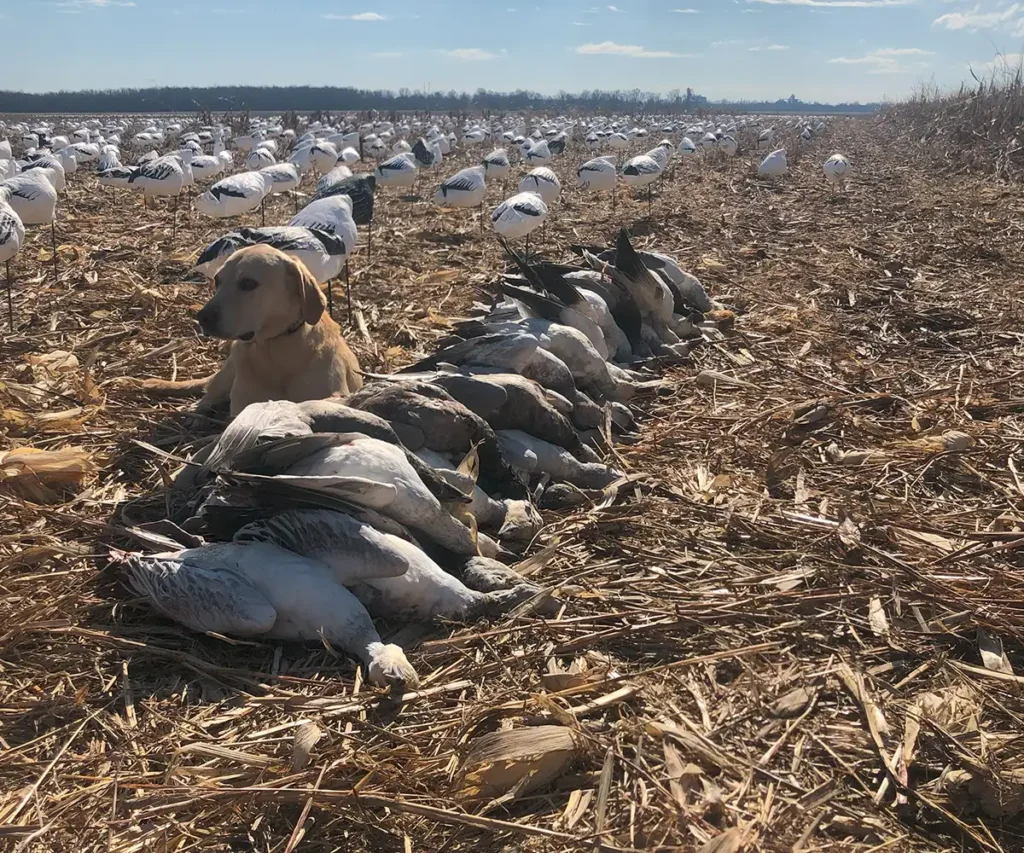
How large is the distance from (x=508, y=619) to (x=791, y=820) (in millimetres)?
1280

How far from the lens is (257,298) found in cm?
473

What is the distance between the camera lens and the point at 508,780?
2.46 meters

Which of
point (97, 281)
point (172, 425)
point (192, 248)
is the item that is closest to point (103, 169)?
point (192, 248)

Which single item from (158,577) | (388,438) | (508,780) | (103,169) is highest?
(103,169)

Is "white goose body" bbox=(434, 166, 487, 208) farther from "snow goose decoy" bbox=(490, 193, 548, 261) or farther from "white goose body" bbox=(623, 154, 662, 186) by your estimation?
"white goose body" bbox=(623, 154, 662, 186)

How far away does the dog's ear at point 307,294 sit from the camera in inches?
192

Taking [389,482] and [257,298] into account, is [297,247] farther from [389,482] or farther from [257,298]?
[389,482]

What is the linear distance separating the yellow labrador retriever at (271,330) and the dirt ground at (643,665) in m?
0.55

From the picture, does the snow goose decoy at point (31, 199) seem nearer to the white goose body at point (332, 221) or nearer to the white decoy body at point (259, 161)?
the white goose body at point (332, 221)

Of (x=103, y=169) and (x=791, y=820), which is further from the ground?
(x=103, y=169)

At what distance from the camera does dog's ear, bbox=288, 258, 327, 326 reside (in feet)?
16.0

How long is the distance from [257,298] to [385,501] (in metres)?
1.97

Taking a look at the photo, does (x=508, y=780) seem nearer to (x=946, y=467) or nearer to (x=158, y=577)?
(x=158, y=577)

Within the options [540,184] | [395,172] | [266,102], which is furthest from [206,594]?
[266,102]
